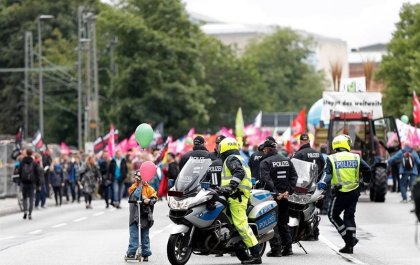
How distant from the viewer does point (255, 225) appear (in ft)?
61.8

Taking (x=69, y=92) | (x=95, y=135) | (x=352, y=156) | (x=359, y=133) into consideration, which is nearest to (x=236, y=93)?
(x=69, y=92)

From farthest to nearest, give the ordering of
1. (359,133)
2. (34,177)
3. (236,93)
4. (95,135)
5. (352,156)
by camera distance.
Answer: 1. (236,93)
2. (95,135)
3. (359,133)
4. (34,177)
5. (352,156)

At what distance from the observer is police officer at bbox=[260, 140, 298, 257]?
19859 mm

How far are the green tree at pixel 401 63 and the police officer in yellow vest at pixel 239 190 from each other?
58099 millimetres

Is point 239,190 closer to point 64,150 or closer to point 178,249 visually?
point 178,249

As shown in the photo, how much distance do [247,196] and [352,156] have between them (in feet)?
7.31

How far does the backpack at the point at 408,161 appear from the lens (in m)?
39.3

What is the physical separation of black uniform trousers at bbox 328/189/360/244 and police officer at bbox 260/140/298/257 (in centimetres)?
70

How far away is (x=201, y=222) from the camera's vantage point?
17.8 m

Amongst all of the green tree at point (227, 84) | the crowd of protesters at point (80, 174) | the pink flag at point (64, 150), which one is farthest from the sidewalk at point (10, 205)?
the green tree at point (227, 84)

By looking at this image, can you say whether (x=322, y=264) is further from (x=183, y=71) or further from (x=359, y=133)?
(x=183, y=71)

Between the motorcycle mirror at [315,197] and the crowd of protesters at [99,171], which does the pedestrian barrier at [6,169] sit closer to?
→ the crowd of protesters at [99,171]

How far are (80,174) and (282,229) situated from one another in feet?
70.3

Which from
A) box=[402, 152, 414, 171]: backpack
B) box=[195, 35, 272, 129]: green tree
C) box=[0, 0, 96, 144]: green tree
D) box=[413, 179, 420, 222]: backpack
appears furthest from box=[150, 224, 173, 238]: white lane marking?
box=[195, 35, 272, 129]: green tree
